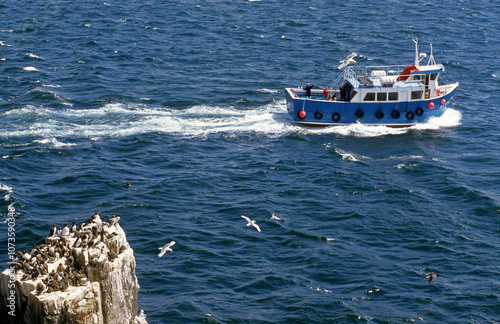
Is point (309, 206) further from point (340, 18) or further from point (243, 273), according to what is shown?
point (340, 18)

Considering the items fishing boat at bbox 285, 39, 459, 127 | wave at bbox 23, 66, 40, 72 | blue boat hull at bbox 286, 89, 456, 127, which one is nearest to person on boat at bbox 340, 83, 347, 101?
fishing boat at bbox 285, 39, 459, 127

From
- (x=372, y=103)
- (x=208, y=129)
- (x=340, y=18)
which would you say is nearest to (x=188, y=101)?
(x=208, y=129)

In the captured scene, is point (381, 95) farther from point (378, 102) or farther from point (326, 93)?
point (326, 93)

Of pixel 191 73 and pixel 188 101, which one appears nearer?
pixel 188 101

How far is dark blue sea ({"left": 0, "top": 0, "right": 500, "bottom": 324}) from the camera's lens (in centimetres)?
4238

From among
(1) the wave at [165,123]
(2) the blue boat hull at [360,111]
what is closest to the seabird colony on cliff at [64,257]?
(1) the wave at [165,123]

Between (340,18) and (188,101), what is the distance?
144 ft

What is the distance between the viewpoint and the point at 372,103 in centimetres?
6769

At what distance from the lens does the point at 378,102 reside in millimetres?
67812

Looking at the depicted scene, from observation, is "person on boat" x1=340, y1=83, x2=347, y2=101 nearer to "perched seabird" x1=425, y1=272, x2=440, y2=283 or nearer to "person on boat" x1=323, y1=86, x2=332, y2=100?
"person on boat" x1=323, y1=86, x2=332, y2=100

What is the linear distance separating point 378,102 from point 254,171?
1597cm

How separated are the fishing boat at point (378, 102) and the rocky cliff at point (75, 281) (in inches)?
1482

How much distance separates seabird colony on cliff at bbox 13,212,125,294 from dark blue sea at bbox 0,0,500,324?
27.9 ft

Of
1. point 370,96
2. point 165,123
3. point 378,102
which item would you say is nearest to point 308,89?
point 370,96
